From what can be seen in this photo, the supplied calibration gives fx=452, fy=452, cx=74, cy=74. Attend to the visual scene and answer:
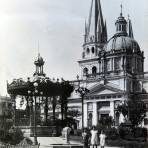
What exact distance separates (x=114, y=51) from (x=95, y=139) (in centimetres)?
6248

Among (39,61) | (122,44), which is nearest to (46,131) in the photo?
(39,61)

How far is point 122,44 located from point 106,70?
231 inches

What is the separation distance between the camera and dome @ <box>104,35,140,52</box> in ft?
281

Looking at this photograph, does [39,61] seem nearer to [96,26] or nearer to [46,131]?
[46,131]

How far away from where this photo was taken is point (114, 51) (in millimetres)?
86000

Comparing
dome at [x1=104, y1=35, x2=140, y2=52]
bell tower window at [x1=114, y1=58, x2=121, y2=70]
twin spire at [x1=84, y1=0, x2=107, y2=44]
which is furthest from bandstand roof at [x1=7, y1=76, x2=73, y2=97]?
twin spire at [x1=84, y1=0, x2=107, y2=44]

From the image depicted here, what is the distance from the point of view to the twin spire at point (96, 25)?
8744 centimetres

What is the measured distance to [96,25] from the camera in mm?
87688

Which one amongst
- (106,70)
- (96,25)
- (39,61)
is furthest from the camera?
(96,25)

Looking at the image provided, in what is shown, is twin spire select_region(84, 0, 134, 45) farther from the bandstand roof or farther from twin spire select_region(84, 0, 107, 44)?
the bandstand roof

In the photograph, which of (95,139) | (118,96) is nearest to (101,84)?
(118,96)

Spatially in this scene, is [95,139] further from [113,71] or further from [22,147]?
[113,71]

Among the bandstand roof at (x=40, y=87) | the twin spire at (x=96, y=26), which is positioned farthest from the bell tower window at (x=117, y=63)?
the bandstand roof at (x=40, y=87)

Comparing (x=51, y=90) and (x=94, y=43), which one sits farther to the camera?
(x=94, y=43)
